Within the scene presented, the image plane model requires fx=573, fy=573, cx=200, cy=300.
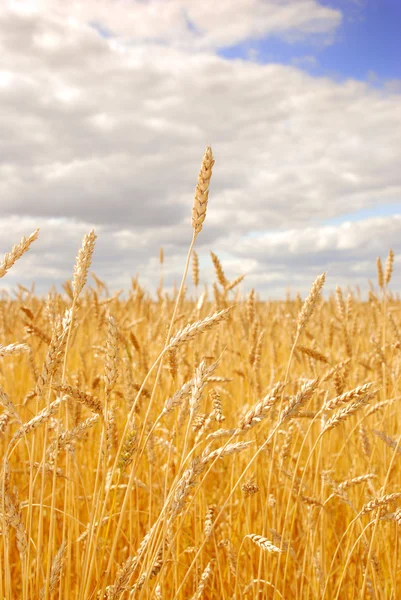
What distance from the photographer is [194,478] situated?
102cm

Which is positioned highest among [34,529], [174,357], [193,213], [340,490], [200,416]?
[193,213]

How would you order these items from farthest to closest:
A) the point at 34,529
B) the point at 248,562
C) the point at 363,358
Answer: the point at 363,358, the point at 34,529, the point at 248,562

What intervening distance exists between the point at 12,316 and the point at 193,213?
5.07 meters

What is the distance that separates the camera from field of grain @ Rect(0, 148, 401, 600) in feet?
3.53

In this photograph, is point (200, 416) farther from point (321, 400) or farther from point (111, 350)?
point (321, 400)

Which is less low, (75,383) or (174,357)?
(174,357)

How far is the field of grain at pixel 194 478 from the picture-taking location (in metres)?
1.08

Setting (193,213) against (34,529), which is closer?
(193,213)

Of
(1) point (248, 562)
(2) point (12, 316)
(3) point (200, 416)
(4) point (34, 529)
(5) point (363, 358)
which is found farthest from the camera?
(2) point (12, 316)

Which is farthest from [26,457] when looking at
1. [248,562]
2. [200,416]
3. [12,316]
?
[12,316]

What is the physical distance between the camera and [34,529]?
2.32 meters

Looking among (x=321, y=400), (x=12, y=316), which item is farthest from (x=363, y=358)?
(x=12, y=316)

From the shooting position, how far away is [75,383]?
6.05 ft

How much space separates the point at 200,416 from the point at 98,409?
402 millimetres
